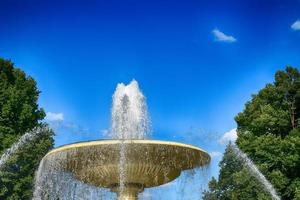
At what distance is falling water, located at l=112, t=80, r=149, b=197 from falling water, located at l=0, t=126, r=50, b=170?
7221mm

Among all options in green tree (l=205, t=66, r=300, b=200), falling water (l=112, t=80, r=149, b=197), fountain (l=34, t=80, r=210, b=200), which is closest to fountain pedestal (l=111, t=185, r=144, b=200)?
fountain (l=34, t=80, r=210, b=200)

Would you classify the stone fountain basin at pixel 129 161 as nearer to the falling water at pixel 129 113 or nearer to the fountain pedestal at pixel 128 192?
the fountain pedestal at pixel 128 192

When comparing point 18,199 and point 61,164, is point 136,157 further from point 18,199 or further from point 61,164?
point 18,199

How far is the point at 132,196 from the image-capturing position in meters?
13.6

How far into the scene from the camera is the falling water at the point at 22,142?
2295 cm

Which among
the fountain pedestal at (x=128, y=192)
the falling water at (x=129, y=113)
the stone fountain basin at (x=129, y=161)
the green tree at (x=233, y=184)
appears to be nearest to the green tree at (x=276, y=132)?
the green tree at (x=233, y=184)

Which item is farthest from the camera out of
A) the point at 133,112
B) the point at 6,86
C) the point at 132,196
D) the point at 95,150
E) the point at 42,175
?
the point at 6,86

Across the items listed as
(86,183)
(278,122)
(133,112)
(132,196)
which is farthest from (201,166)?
(278,122)

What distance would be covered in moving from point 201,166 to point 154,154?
197 centimetres

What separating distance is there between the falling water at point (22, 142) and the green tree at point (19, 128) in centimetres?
18

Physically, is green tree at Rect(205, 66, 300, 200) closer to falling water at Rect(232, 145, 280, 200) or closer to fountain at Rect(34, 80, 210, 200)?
falling water at Rect(232, 145, 280, 200)

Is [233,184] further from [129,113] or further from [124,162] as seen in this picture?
[124,162]

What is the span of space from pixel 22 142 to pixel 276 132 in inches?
488

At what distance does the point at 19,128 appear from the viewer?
25.8 meters
